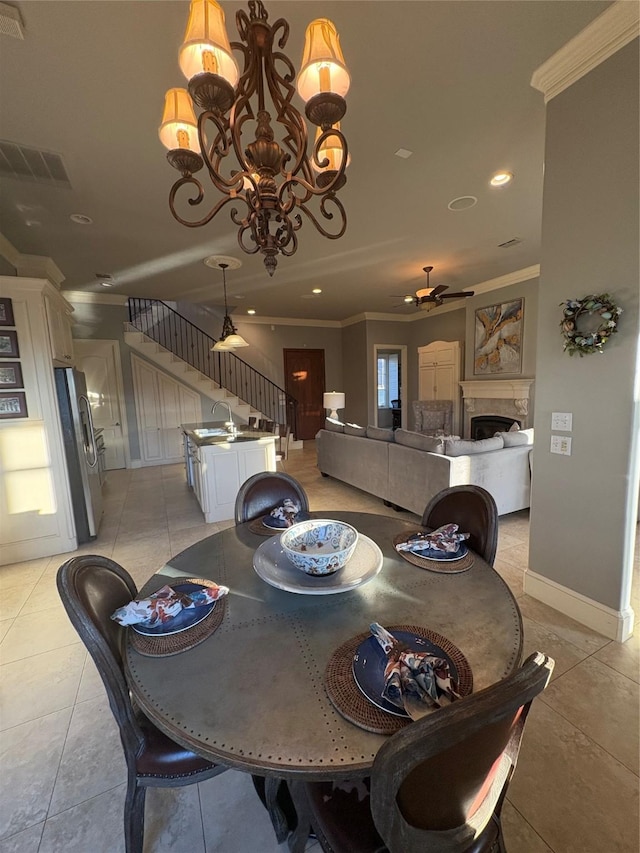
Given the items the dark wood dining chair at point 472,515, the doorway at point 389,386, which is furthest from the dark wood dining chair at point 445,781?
the doorway at point 389,386

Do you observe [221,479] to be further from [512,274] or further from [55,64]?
[512,274]

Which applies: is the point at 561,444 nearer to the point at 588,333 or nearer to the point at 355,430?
the point at 588,333

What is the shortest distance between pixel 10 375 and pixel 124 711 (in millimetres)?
3278

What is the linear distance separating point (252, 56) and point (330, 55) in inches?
13.9

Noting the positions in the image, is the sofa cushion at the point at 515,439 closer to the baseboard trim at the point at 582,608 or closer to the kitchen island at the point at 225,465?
the baseboard trim at the point at 582,608

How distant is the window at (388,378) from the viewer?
10509mm

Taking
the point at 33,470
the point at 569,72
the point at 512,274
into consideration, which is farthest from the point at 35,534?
the point at 512,274

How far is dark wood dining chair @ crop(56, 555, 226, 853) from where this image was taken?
951 mm

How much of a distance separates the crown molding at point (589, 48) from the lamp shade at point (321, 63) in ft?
4.92

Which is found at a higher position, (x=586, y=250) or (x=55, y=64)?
(x=55, y=64)

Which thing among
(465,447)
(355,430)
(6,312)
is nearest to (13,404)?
(6,312)

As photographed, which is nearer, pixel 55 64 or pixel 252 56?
pixel 252 56

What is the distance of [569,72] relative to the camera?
1.95 metres

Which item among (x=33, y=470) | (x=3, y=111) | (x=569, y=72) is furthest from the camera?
(x=33, y=470)
